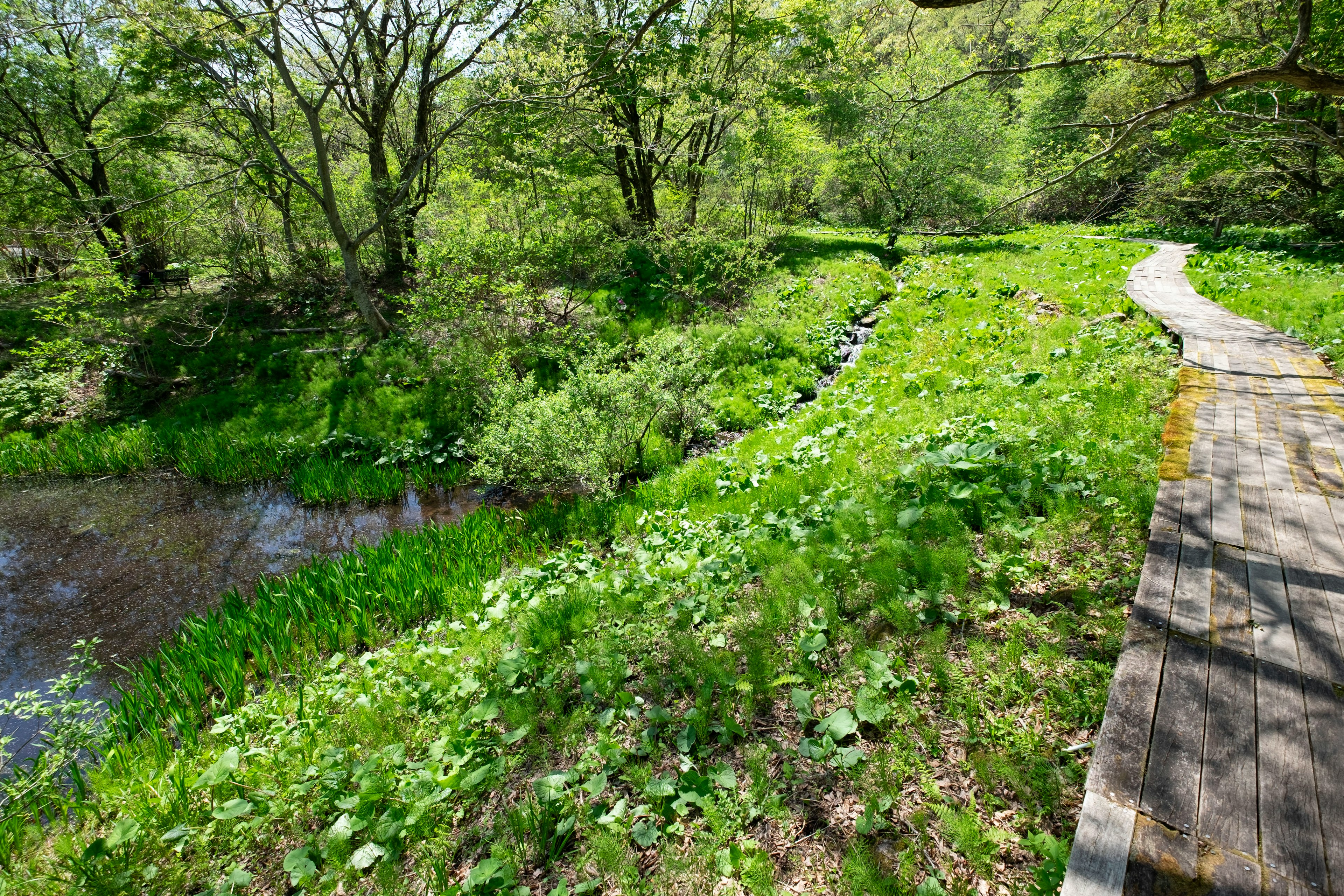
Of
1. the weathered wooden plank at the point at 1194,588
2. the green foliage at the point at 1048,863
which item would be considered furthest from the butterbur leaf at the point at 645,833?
the weathered wooden plank at the point at 1194,588

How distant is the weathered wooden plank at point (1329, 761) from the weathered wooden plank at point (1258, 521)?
1187 mm

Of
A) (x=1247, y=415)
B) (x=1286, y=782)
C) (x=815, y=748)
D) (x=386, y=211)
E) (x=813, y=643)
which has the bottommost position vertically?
(x=815, y=748)

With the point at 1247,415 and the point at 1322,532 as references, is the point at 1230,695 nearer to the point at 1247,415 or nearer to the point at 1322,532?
the point at 1322,532

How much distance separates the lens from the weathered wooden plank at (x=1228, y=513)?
307 centimetres

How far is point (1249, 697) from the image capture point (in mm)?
2086

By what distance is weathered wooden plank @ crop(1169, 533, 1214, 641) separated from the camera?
2.45 metres

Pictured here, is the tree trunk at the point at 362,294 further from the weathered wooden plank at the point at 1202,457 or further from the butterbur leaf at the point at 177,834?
the weathered wooden plank at the point at 1202,457

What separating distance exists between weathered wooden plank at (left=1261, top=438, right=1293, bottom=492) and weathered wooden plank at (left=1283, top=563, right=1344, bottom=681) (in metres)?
1.17

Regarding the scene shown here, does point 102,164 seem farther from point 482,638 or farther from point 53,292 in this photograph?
point 482,638

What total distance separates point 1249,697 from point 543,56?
516 inches

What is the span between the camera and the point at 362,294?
11531mm

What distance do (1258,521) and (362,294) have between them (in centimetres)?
1382

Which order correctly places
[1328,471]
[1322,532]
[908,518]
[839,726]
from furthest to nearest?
1. [1328,471]
2. [908,518]
3. [1322,532]
4. [839,726]

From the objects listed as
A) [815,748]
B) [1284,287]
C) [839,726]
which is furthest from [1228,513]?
[1284,287]
